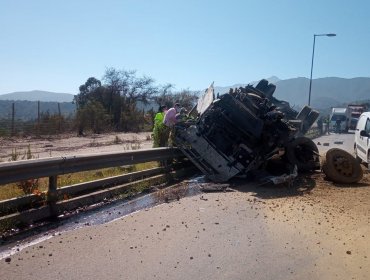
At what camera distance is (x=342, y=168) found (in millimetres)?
10359

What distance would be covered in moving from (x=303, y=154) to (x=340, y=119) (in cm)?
4175

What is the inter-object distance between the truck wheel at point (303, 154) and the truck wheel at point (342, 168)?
1.13 metres

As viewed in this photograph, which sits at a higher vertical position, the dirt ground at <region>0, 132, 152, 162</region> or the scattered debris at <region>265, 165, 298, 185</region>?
the scattered debris at <region>265, 165, 298, 185</region>

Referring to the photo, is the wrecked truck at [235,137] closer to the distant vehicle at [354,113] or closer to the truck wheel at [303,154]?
the truck wheel at [303,154]

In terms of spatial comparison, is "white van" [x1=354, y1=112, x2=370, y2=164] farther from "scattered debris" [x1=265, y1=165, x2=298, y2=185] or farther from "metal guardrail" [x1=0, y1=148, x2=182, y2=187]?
"metal guardrail" [x1=0, y1=148, x2=182, y2=187]

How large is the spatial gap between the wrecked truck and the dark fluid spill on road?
1014 mm

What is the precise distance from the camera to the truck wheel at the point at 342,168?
10.2m

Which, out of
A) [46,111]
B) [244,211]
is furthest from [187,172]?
[46,111]

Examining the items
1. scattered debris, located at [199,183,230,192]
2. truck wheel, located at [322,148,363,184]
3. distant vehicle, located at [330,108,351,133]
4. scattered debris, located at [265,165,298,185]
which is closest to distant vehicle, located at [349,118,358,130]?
distant vehicle, located at [330,108,351,133]

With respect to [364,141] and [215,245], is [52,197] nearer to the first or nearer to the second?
[215,245]

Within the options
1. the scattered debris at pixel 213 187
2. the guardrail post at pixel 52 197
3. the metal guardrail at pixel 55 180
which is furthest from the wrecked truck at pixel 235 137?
the guardrail post at pixel 52 197

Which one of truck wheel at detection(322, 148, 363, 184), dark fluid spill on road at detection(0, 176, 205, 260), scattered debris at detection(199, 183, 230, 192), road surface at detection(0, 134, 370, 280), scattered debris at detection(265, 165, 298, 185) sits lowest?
dark fluid spill on road at detection(0, 176, 205, 260)

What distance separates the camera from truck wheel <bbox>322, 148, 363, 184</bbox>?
10180mm

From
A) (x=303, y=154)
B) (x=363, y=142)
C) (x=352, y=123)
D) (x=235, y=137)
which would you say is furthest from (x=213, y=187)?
(x=352, y=123)
